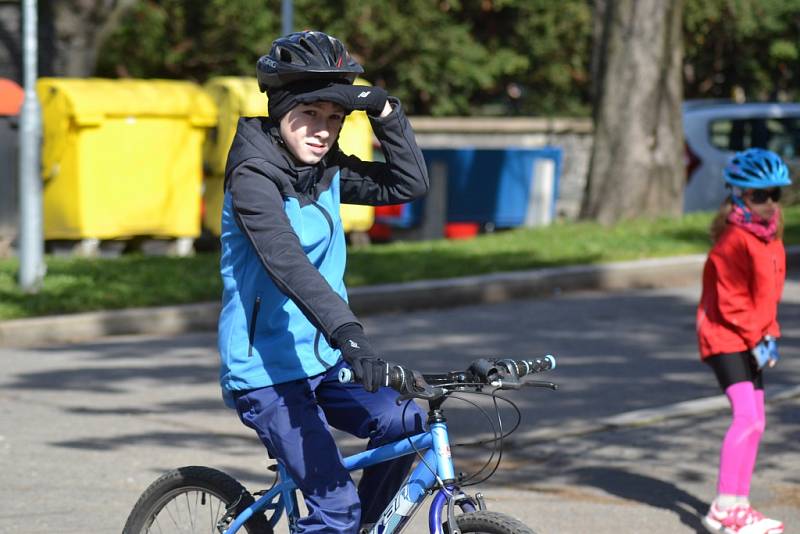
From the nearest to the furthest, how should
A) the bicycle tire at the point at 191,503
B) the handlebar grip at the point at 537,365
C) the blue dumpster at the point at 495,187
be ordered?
the handlebar grip at the point at 537,365
the bicycle tire at the point at 191,503
the blue dumpster at the point at 495,187

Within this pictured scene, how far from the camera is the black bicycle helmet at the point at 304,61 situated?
3.53 meters

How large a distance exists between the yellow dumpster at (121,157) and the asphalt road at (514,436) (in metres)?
4.03

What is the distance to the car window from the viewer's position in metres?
18.0

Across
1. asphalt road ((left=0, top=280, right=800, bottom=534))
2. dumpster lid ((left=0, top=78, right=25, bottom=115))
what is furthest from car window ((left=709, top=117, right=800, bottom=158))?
dumpster lid ((left=0, top=78, right=25, bottom=115))

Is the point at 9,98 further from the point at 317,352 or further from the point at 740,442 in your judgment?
the point at 317,352

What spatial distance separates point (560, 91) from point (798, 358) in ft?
68.8

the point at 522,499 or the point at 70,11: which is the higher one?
the point at 70,11

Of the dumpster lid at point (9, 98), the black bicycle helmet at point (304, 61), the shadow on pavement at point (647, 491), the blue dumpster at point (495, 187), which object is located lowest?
the blue dumpster at point (495, 187)

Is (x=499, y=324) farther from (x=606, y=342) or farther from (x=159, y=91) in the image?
(x=159, y=91)

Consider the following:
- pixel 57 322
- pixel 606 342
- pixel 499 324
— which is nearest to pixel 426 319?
pixel 499 324

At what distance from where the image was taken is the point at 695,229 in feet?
48.7

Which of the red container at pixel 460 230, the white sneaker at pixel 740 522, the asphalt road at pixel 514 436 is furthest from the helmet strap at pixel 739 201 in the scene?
the red container at pixel 460 230

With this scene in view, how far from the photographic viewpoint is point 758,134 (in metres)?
18.3

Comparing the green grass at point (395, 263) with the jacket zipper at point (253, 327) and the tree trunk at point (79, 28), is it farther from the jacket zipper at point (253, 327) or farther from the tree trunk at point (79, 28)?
the jacket zipper at point (253, 327)
